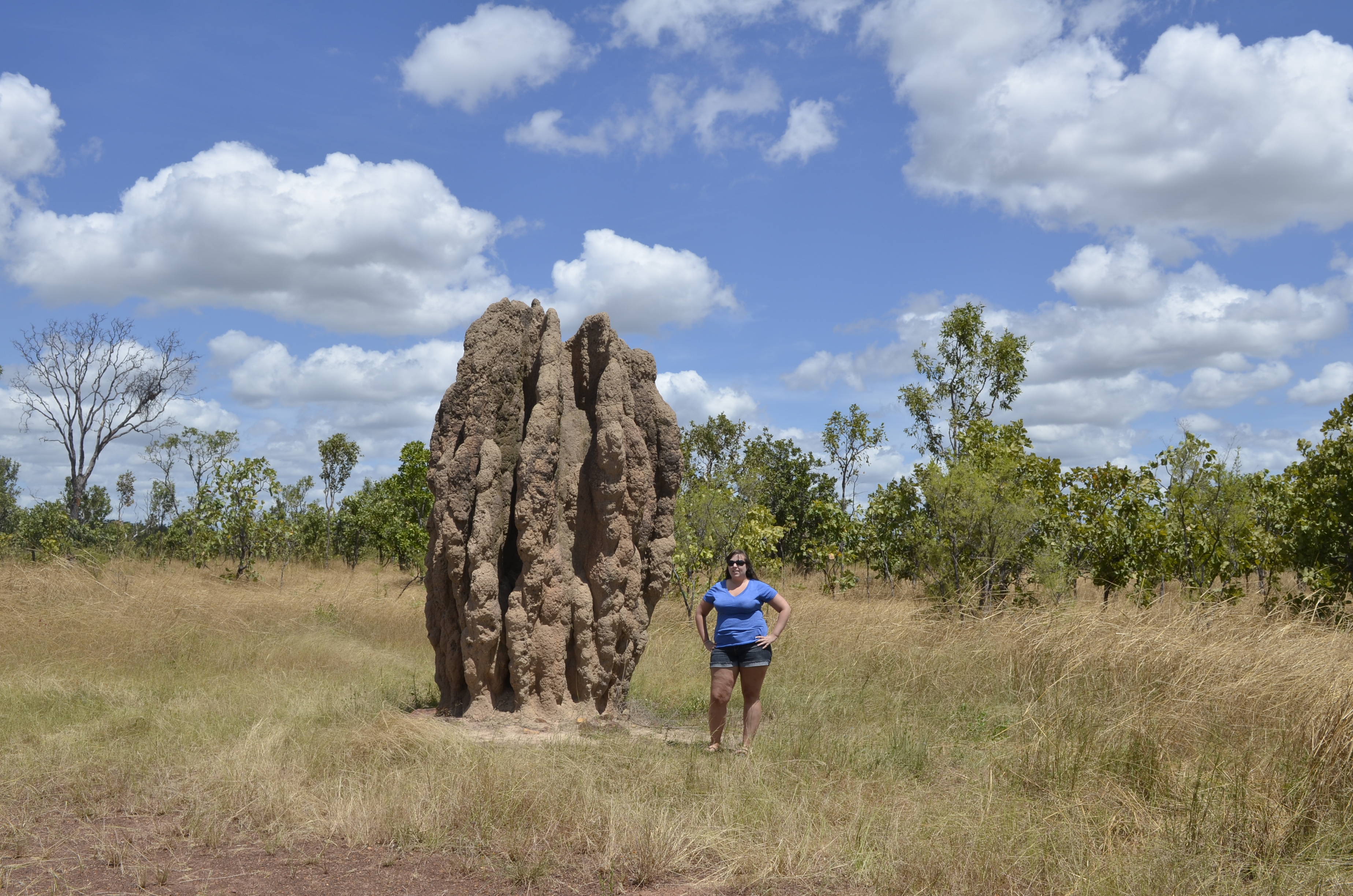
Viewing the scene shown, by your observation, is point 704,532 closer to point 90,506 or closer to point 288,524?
point 288,524

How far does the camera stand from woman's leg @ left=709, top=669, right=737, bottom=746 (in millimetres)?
7004

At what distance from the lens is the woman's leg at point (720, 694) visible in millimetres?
7004

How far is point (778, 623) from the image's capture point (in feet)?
23.1

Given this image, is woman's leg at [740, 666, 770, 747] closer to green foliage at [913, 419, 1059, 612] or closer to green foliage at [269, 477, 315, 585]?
green foliage at [913, 419, 1059, 612]

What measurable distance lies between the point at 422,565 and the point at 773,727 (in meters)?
19.7

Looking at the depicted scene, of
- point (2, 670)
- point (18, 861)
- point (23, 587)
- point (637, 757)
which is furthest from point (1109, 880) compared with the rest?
point (23, 587)

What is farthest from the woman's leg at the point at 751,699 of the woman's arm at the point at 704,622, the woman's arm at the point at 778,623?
the woman's arm at the point at 704,622

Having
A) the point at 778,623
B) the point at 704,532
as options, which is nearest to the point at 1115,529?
the point at 704,532

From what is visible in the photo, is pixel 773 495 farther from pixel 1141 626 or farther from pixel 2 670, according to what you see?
pixel 2 670

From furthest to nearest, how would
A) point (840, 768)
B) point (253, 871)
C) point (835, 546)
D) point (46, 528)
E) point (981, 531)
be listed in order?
point (46, 528)
point (835, 546)
point (981, 531)
point (840, 768)
point (253, 871)

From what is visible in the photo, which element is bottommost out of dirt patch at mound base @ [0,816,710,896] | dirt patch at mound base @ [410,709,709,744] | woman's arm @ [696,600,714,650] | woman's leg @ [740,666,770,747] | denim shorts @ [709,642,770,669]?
dirt patch at mound base @ [0,816,710,896]

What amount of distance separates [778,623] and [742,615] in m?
0.27

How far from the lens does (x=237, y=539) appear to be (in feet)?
69.9

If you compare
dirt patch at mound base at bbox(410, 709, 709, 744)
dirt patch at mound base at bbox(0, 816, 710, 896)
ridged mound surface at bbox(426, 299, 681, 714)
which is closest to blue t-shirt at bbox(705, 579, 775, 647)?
dirt patch at mound base at bbox(410, 709, 709, 744)
